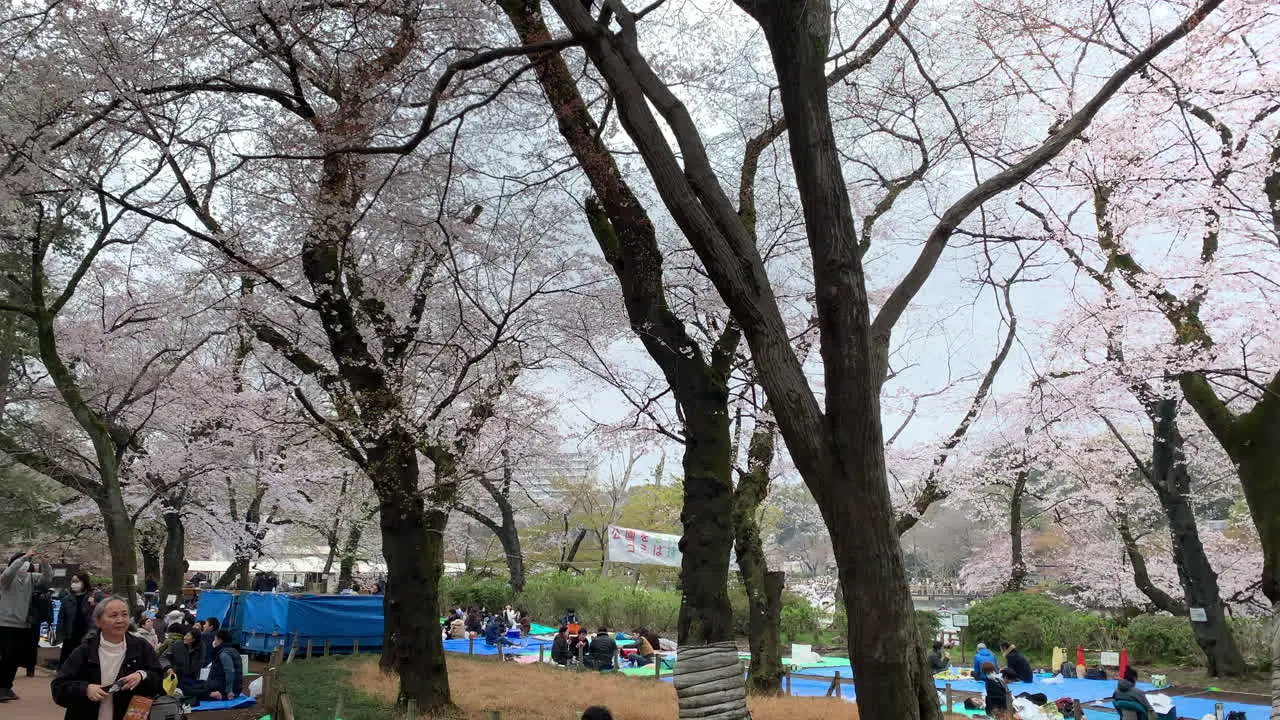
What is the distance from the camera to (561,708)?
9.36 meters

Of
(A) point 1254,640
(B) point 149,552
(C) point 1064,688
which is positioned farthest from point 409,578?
(B) point 149,552

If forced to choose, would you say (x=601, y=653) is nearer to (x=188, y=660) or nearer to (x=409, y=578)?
(x=409, y=578)

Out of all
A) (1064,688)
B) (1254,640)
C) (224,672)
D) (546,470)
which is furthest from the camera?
(546,470)

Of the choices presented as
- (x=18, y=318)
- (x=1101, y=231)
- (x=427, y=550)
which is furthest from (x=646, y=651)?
(x=18, y=318)

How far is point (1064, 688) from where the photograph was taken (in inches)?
552

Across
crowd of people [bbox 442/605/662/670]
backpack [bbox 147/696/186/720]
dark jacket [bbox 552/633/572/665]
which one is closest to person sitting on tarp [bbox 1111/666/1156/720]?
crowd of people [bbox 442/605/662/670]

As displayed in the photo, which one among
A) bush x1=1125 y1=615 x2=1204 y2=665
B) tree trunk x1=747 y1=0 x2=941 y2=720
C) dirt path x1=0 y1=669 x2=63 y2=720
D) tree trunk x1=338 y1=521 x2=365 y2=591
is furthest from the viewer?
tree trunk x1=338 y1=521 x2=365 y2=591

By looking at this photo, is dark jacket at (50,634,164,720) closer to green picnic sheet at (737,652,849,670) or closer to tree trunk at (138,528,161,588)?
green picnic sheet at (737,652,849,670)

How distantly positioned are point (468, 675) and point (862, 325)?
398 inches

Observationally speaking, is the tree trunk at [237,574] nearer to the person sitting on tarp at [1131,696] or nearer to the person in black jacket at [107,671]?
the person in black jacket at [107,671]

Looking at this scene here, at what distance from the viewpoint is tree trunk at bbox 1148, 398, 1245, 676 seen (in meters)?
14.9

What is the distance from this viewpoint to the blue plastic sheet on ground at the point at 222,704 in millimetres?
9836

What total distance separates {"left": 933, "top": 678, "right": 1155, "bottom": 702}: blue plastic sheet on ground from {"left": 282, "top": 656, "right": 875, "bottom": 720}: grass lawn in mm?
5144

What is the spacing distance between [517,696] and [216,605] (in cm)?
1008
